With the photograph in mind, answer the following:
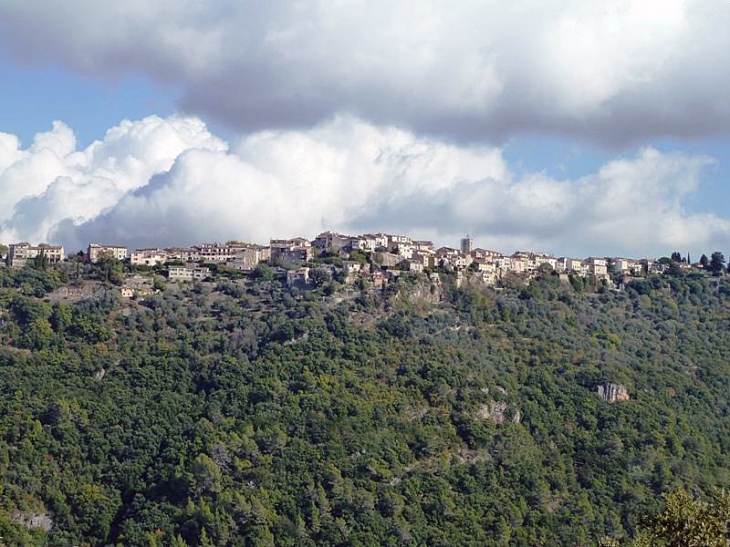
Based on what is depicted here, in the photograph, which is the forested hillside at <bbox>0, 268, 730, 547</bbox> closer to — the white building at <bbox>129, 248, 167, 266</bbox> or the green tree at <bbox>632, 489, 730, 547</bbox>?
the white building at <bbox>129, 248, 167, 266</bbox>

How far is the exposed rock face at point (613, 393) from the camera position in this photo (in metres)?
80.7

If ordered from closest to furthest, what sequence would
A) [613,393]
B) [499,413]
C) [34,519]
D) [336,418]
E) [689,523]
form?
[689,523]
[34,519]
[336,418]
[499,413]
[613,393]

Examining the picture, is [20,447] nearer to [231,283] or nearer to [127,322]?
[127,322]

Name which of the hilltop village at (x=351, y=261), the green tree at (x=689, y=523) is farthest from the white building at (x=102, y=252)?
the green tree at (x=689, y=523)

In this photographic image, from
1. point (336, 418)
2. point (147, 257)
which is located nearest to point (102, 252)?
point (147, 257)

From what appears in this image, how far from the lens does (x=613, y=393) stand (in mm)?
81000

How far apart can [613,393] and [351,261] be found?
25.7 metres

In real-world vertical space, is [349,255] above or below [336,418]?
above

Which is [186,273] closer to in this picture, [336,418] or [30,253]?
[30,253]

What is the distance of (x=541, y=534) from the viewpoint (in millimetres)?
65438

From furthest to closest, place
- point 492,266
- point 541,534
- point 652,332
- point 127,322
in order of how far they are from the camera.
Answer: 1. point 492,266
2. point 652,332
3. point 127,322
4. point 541,534

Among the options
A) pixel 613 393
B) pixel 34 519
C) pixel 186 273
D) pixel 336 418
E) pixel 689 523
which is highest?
pixel 186 273

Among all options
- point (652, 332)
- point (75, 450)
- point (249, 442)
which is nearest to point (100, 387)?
point (75, 450)

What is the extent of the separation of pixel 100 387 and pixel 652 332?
4776 cm
